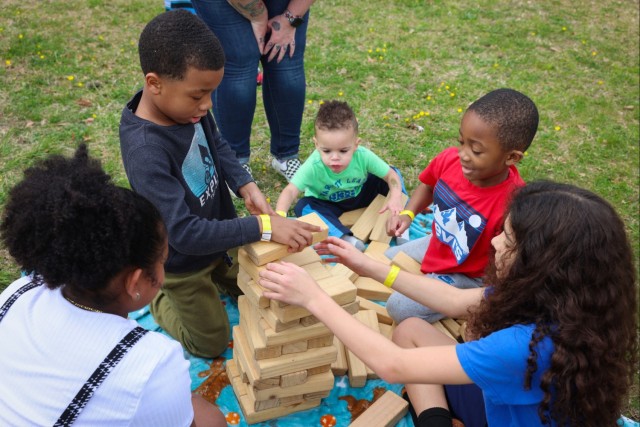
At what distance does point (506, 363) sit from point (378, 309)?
151cm

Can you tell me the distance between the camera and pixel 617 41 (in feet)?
25.4

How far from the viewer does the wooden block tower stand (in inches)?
93.9

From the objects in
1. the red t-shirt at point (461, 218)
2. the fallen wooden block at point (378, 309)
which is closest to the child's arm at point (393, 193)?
the red t-shirt at point (461, 218)

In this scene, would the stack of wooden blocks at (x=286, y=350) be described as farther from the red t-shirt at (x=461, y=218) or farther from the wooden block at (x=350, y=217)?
the wooden block at (x=350, y=217)

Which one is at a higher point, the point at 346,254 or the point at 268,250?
the point at 268,250

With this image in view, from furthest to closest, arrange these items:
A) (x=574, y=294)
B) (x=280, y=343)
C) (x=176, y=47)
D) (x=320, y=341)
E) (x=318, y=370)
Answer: (x=318, y=370) < (x=320, y=341) < (x=280, y=343) < (x=176, y=47) < (x=574, y=294)

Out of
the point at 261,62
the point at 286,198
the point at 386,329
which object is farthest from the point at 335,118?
the point at 386,329

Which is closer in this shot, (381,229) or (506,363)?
(506,363)

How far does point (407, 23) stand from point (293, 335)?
20.9 ft

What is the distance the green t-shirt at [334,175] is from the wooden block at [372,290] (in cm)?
76

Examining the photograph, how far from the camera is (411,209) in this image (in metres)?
3.61

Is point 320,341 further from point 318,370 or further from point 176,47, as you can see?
point 176,47

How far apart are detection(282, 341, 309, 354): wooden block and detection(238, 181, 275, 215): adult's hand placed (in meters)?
0.71

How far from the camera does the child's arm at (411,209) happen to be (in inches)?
137
